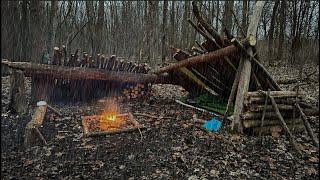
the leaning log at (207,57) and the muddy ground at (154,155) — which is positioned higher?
the leaning log at (207,57)

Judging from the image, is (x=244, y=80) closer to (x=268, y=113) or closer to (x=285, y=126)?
(x=268, y=113)

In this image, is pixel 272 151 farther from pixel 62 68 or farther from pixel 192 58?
pixel 62 68

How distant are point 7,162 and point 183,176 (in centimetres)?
301

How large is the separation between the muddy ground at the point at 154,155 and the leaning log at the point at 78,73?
4.59ft

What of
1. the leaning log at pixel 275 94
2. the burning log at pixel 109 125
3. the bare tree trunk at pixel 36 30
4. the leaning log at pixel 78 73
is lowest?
the burning log at pixel 109 125

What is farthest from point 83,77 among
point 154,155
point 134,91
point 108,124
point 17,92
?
point 154,155

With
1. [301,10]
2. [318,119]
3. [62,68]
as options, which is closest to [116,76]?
[62,68]

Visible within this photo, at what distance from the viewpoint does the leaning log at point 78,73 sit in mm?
7841

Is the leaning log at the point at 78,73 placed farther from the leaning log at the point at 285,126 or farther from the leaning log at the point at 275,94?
the leaning log at the point at 285,126

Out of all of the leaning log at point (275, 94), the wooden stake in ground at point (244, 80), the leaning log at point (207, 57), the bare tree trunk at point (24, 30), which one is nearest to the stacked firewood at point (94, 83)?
the leaning log at point (207, 57)

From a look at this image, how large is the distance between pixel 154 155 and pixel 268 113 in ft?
9.84

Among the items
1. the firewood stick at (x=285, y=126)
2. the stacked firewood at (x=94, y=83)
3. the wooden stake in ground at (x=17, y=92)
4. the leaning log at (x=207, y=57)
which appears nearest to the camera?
the firewood stick at (x=285, y=126)

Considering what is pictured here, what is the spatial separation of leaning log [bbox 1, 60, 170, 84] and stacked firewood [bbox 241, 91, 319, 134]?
3572mm

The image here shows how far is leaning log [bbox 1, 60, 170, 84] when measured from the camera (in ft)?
25.7
